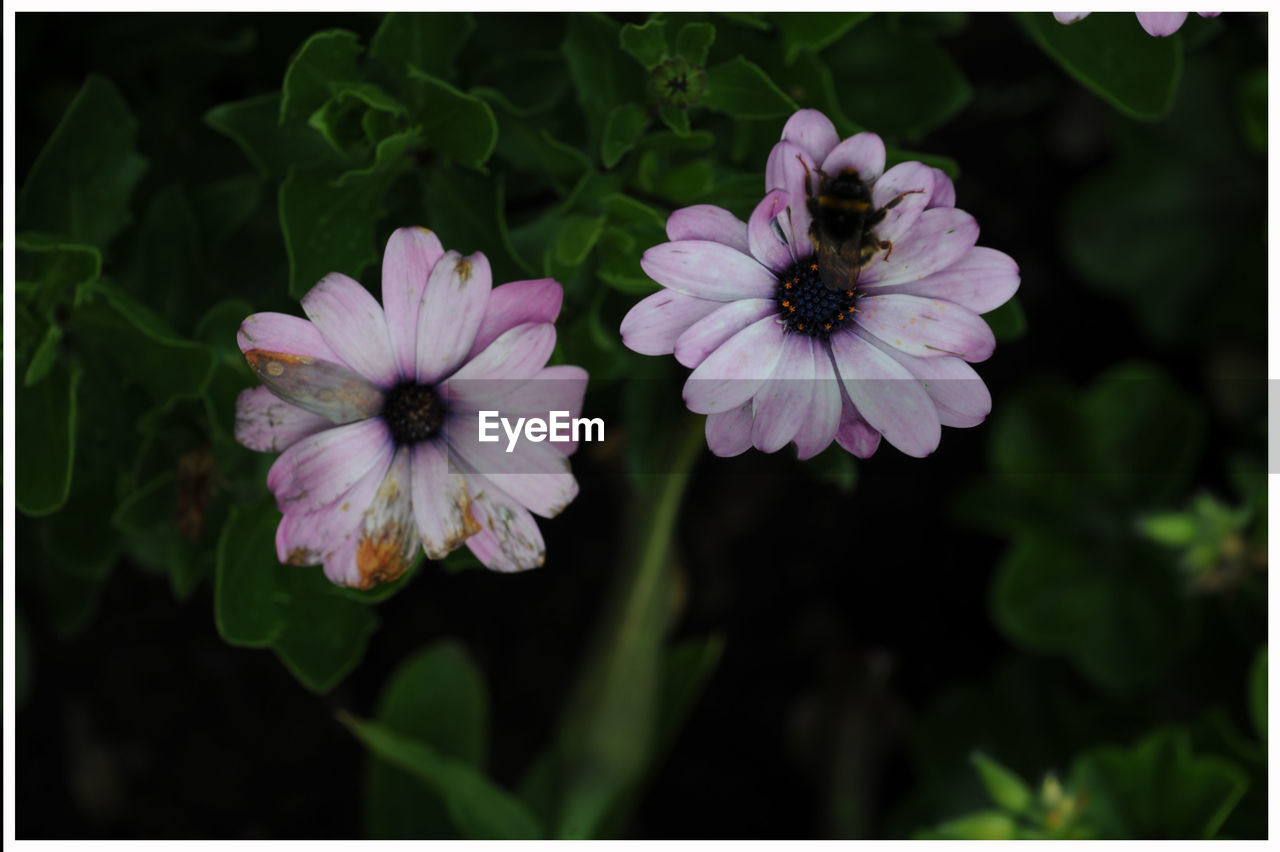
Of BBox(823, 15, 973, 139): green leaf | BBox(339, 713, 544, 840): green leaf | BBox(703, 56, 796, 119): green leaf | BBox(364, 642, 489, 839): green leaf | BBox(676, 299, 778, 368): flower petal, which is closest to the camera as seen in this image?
BBox(676, 299, 778, 368): flower petal

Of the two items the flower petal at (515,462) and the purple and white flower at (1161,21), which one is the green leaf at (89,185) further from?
the purple and white flower at (1161,21)

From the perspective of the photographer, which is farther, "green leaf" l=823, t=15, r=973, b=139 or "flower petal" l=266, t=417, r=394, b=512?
"green leaf" l=823, t=15, r=973, b=139

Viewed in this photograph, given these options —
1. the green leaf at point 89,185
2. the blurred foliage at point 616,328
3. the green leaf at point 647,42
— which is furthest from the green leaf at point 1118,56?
the green leaf at point 89,185

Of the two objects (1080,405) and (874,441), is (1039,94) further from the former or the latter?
(874,441)

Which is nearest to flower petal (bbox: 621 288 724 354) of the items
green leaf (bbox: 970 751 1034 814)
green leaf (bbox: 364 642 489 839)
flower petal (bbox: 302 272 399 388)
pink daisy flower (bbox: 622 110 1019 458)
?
pink daisy flower (bbox: 622 110 1019 458)

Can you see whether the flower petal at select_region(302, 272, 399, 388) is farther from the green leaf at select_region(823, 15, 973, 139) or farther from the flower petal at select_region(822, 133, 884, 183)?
the green leaf at select_region(823, 15, 973, 139)

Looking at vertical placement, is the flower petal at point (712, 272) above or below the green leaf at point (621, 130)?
below
